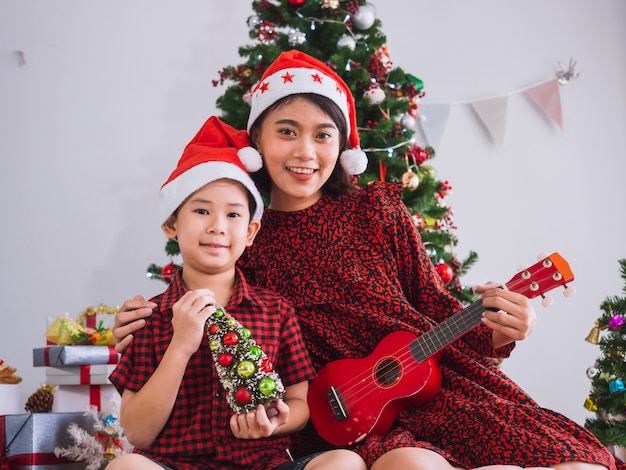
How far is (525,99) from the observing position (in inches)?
153

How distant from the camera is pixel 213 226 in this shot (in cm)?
143

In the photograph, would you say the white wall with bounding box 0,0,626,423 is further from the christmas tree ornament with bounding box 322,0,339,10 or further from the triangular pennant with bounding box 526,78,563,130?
the christmas tree ornament with bounding box 322,0,339,10

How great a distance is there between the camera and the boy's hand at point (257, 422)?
1225mm

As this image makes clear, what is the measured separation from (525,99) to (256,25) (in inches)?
74.0

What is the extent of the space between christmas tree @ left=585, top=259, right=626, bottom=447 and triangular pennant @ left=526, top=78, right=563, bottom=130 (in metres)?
1.77

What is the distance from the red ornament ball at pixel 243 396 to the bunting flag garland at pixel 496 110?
273 centimetres

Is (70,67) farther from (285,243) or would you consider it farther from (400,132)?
(285,243)

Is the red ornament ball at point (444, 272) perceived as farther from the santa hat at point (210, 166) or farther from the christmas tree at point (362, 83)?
the santa hat at point (210, 166)

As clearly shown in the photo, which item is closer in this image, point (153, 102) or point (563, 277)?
point (563, 277)

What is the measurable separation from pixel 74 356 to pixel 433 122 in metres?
2.30

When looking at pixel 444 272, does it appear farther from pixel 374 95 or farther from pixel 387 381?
pixel 387 381

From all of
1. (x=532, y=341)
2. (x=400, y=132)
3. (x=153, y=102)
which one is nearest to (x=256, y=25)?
(x=400, y=132)

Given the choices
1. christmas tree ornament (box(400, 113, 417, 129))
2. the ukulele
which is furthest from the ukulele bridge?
christmas tree ornament (box(400, 113, 417, 129))

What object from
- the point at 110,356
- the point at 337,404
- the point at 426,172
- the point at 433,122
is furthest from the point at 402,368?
the point at 433,122
